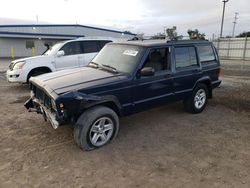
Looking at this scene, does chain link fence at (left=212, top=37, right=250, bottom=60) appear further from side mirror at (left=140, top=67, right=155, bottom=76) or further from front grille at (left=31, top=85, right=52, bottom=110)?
front grille at (left=31, top=85, right=52, bottom=110)

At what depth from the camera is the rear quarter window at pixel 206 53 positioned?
573 centimetres

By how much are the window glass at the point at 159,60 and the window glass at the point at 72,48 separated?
507cm

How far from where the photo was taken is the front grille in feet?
12.8

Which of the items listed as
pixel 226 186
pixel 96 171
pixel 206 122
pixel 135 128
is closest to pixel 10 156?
pixel 96 171

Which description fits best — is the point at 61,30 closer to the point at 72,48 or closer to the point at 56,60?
the point at 72,48

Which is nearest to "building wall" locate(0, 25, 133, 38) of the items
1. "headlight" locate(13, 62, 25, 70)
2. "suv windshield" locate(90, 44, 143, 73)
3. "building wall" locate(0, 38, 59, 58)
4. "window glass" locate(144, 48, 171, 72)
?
"building wall" locate(0, 38, 59, 58)

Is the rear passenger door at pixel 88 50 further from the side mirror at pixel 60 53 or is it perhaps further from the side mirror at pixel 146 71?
the side mirror at pixel 146 71

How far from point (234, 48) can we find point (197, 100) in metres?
16.3

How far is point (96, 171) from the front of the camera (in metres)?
3.34

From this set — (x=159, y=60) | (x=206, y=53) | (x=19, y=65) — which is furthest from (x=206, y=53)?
(x=19, y=65)

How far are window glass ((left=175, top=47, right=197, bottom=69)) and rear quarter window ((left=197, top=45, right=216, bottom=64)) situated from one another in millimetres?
282

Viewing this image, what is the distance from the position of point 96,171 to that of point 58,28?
34.3 meters

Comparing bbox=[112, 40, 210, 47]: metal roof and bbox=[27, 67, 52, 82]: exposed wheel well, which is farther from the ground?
bbox=[112, 40, 210, 47]: metal roof

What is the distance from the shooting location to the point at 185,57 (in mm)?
5320
